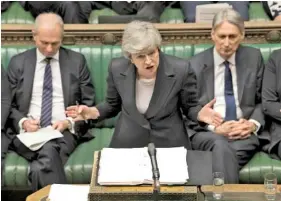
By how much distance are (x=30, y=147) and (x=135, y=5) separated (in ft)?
5.50

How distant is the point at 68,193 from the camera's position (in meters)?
2.64

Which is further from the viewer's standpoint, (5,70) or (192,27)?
(192,27)

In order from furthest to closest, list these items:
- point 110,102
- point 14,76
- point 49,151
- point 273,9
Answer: point 273,9 → point 14,76 → point 49,151 → point 110,102

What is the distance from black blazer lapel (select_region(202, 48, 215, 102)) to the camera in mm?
3596

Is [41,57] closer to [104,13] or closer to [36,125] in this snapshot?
[36,125]

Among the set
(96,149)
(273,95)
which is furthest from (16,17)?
(273,95)

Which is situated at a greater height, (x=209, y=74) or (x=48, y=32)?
(x=48, y=32)

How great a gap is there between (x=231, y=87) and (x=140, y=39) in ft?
2.94

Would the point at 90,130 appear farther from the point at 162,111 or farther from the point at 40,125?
the point at 162,111

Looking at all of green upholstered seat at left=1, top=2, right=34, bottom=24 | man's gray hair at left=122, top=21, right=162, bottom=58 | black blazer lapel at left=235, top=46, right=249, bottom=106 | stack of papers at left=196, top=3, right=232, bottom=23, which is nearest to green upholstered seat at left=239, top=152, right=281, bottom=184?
black blazer lapel at left=235, top=46, right=249, bottom=106

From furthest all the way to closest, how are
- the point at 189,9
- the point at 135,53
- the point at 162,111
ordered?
the point at 189,9
the point at 162,111
the point at 135,53

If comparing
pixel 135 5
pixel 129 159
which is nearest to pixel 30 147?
pixel 129 159

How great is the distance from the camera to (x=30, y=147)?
11.2 feet

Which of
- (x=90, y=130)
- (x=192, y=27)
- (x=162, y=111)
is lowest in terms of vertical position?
(x=90, y=130)
